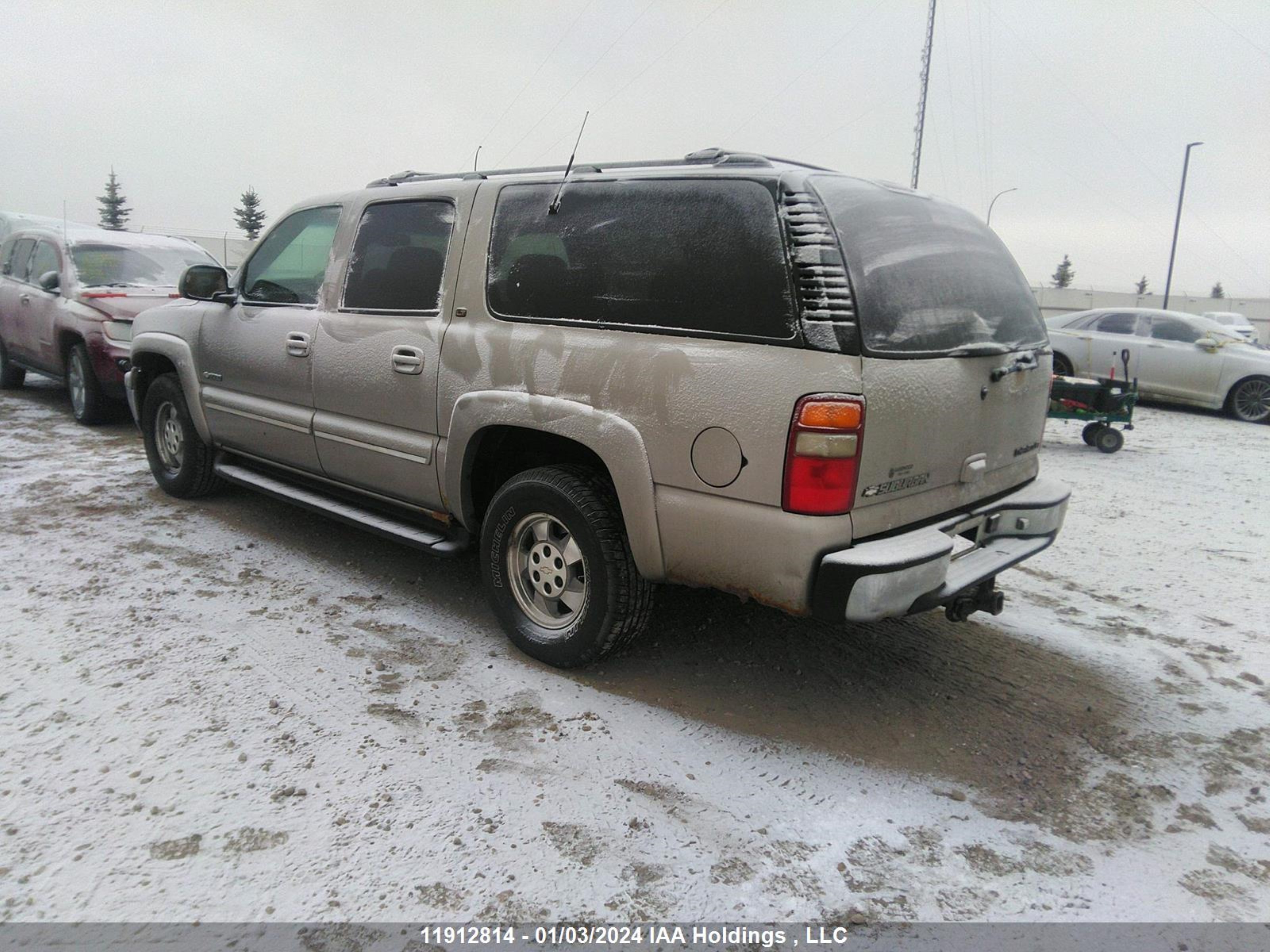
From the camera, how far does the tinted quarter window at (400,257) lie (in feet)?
12.7

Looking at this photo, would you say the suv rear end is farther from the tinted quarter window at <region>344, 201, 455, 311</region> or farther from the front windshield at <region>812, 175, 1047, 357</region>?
the tinted quarter window at <region>344, 201, 455, 311</region>

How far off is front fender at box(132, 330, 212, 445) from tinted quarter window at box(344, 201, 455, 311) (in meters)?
1.59

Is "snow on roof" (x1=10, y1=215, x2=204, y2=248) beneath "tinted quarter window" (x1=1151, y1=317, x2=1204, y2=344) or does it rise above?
above

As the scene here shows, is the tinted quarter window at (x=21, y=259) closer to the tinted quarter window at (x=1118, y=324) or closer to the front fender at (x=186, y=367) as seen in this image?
the front fender at (x=186, y=367)

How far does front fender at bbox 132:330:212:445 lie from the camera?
517 centimetres

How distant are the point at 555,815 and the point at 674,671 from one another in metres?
1.08

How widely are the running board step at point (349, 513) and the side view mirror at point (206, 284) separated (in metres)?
1.01

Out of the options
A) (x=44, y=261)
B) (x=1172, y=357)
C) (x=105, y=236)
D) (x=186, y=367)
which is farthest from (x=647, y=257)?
(x=1172, y=357)

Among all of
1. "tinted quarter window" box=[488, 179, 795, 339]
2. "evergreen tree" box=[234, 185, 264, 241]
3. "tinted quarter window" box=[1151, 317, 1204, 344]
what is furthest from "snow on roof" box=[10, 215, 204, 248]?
"evergreen tree" box=[234, 185, 264, 241]

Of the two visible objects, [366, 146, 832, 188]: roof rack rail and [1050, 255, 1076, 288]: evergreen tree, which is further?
[1050, 255, 1076, 288]: evergreen tree

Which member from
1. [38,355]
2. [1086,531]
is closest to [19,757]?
[1086,531]

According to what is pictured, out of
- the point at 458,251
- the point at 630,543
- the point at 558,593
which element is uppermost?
the point at 458,251

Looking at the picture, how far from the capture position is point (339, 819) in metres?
2.52

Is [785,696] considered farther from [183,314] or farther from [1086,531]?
[183,314]
